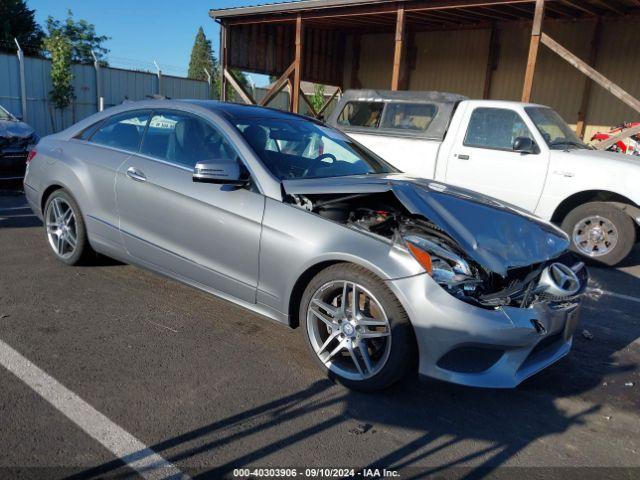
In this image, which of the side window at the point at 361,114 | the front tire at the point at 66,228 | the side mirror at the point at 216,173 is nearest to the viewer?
the side mirror at the point at 216,173

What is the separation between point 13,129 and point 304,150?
693cm

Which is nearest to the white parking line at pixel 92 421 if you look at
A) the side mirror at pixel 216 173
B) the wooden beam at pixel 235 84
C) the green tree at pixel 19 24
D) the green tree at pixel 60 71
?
the side mirror at pixel 216 173

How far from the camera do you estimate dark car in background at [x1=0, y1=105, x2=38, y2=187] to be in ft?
28.3

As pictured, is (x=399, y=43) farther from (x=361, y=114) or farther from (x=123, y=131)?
(x=123, y=131)

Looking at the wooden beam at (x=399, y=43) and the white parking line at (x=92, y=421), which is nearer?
the white parking line at (x=92, y=421)

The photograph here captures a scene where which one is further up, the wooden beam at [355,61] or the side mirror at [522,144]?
the wooden beam at [355,61]

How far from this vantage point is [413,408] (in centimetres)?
305

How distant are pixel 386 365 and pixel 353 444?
51 centimetres

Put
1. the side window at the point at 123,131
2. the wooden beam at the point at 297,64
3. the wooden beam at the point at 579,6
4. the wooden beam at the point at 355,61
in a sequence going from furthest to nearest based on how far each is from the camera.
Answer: the wooden beam at the point at 355,61 → the wooden beam at the point at 297,64 → the wooden beam at the point at 579,6 → the side window at the point at 123,131

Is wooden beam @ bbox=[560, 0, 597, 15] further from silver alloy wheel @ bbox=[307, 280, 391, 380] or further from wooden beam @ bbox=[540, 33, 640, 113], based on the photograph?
silver alloy wheel @ bbox=[307, 280, 391, 380]

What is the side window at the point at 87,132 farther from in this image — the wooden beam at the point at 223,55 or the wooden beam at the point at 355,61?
the wooden beam at the point at 355,61

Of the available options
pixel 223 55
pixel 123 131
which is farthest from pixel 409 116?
pixel 223 55

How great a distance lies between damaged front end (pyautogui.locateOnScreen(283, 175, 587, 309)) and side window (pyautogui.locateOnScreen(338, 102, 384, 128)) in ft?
14.9

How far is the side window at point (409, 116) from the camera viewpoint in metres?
7.57
